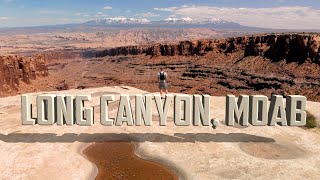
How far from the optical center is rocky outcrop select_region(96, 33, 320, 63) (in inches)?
2929

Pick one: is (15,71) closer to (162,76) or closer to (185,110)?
(162,76)

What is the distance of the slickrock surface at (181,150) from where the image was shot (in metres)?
17.1

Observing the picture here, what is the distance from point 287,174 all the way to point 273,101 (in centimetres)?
559

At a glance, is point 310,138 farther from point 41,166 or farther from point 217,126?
point 41,166

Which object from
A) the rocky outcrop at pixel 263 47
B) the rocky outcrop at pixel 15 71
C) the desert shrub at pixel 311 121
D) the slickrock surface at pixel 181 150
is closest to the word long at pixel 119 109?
the slickrock surface at pixel 181 150

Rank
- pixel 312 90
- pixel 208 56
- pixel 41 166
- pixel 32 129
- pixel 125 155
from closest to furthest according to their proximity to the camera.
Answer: pixel 41 166 < pixel 125 155 < pixel 32 129 < pixel 312 90 < pixel 208 56

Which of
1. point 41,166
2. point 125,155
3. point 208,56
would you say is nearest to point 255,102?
point 125,155

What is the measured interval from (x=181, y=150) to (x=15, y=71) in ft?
207

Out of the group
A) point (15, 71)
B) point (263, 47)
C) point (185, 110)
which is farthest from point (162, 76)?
point (263, 47)

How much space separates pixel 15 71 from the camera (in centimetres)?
7350

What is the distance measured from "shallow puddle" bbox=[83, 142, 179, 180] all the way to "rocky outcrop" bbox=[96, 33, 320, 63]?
207 feet

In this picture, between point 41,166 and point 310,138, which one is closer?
point 41,166

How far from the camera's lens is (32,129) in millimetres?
24156

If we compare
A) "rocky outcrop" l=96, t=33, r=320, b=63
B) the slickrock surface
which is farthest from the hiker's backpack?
"rocky outcrop" l=96, t=33, r=320, b=63
